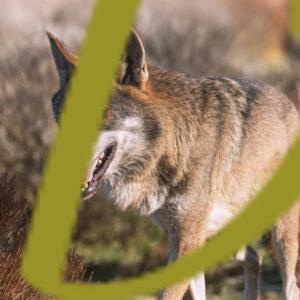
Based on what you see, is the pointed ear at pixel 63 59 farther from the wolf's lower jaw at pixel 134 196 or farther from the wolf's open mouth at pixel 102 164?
the wolf's lower jaw at pixel 134 196

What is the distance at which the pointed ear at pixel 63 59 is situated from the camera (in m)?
6.38

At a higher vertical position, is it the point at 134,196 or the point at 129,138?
the point at 129,138

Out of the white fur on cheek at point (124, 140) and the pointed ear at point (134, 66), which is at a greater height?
the pointed ear at point (134, 66)

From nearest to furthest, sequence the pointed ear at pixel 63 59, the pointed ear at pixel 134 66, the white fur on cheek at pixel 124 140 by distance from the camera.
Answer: the pointed ear at pixel 134 66 < the white fur on cheek at pixel 124 140 < the pointed ear at pixel 63 59

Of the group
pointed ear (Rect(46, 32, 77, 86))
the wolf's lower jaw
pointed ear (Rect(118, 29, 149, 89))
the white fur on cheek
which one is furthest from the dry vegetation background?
pointed ear (Rect(118, 29, 149, 89))

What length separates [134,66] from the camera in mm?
6195

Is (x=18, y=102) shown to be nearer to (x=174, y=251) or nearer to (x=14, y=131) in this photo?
(x=14, y=131)

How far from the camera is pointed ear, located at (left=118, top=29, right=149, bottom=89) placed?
595 cm

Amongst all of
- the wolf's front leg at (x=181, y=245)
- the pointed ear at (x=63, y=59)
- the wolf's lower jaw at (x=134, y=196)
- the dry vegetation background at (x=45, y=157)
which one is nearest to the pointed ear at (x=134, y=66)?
the pointed ear at (x=63, y=59)

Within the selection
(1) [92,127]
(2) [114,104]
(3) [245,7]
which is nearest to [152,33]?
(2) [114,104]

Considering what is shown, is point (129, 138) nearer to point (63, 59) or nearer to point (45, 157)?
point (63, 59)

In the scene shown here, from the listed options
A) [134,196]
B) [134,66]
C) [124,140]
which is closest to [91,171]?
[124,140]

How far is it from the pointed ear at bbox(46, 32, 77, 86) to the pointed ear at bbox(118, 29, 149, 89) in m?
0.37

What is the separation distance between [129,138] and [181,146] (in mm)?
509
